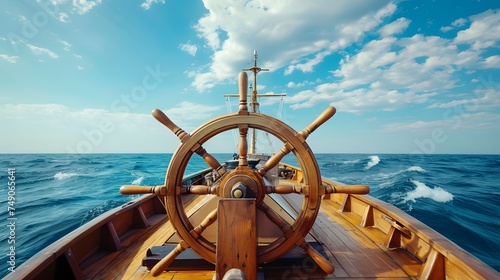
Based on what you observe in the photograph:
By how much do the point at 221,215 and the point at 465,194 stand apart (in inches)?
420

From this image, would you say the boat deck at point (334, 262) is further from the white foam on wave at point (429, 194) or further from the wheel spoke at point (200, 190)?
the white foam on wave at point (429, 194)

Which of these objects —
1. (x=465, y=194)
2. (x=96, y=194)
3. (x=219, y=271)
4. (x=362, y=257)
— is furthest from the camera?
(x=96, y=194)

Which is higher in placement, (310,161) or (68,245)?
(310,161)

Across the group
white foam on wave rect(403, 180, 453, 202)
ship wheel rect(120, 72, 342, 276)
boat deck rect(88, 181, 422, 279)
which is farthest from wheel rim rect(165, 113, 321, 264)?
white foam on wave rect(403, 180, 453, 202)

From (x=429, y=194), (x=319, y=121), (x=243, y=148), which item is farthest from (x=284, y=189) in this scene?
(x=429, y=194)

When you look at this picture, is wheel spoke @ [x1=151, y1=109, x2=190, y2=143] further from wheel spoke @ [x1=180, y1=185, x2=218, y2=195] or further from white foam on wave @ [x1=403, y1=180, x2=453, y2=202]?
white foam on wave @ [x1=403, y1=180, x2=453, y2=202]

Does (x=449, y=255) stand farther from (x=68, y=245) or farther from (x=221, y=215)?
(x=68, y=245)

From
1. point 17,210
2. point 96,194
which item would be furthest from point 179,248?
point 96,194

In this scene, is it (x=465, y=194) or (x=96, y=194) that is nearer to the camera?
(x=465, y=194)

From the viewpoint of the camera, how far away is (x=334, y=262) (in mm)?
1708

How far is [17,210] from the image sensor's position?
6609mm

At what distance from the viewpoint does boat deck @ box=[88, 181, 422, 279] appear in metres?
1.53

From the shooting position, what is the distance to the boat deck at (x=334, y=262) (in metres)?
1.53

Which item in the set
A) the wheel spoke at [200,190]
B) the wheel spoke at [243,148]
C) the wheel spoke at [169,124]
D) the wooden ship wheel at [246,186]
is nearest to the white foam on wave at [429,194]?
the wooden ship wheel at [246,186]
